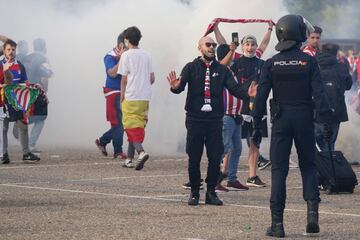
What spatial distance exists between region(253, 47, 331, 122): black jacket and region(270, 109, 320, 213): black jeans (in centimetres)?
10

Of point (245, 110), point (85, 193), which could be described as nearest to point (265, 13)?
point (245, 110)

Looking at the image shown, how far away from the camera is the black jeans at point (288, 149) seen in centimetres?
1200

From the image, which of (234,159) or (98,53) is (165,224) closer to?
(234,159)

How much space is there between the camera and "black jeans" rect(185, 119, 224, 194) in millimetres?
14156

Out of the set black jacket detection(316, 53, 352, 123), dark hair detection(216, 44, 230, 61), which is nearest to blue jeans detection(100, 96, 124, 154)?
black jacket detection(316, 53, 352, 123)

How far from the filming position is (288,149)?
39.8 feet

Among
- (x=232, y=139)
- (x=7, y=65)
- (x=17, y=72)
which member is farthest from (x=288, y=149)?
(x=17, y=72)

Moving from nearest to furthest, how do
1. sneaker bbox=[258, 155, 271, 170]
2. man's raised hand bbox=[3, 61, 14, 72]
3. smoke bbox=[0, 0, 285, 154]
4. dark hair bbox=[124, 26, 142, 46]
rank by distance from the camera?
dark hair bbox=[124, 26, 142, 46], sneaker bbox=[258, 155, 271, 170], man's raised hand bbox=[3, 61, 14, 72], smoke bbox=[0, 0, 285, 154]

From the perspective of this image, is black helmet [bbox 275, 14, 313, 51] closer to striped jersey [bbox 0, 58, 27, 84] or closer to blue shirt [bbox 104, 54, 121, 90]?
blue shirt [bbox 104, 54, 121, 90]

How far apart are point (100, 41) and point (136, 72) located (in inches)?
338

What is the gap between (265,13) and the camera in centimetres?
2277

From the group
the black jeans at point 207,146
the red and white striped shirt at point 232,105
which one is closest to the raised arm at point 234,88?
the black jeans at point 207,146

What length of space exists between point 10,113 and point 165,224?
7.57 metres

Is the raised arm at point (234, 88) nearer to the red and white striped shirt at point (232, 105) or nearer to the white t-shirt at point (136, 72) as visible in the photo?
the red and white striped shirt at point (232, 105)
